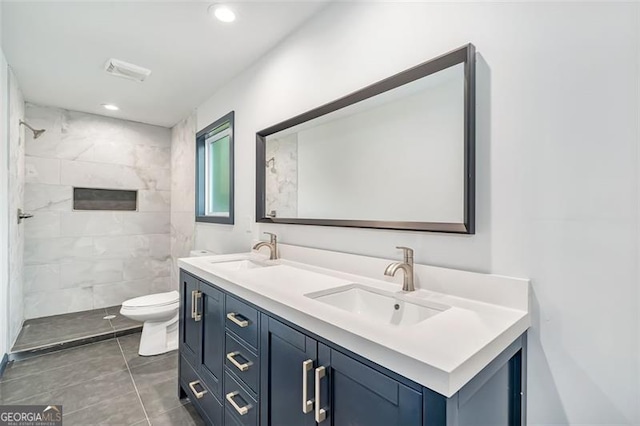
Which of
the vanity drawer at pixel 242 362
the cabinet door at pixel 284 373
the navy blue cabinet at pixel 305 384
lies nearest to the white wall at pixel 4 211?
the navy blue cabinet at pixel 305 384

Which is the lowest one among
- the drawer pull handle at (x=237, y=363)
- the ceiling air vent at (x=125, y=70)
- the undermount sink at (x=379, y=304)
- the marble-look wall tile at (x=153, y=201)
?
the drawer pull handle at (x=237, y=363)

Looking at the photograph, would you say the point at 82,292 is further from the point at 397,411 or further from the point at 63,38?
the point at 397,411

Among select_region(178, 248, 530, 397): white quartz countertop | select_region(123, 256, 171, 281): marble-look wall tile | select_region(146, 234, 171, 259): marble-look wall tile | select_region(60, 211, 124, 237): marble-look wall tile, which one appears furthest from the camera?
select_region(146, 234, 171, 259): marble-look wall tile

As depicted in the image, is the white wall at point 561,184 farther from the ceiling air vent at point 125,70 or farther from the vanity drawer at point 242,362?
the ceiling air vent at point 125,70

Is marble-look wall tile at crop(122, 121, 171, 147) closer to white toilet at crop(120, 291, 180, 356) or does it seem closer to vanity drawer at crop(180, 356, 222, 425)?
white toilet at crop(120, 291, 180, 356)

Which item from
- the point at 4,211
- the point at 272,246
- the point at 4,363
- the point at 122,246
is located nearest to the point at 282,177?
the point at 272,246

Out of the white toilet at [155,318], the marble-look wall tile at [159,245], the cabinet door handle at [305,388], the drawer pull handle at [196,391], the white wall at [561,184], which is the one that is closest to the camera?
the white wall at [561,184]

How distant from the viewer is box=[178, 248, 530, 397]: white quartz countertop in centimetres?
68

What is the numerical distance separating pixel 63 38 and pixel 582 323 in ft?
9.97

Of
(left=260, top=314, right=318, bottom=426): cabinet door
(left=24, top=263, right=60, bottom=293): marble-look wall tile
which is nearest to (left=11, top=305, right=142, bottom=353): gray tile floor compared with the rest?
(left=24, top=263, right=60, bottom=293): marble-look wall tile

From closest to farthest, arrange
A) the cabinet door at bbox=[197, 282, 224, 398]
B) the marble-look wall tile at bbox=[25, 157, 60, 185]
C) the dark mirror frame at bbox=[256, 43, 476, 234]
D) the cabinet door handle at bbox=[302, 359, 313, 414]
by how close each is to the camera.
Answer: the cabinet door handle at bbox=[302, 359, 313, 414], the dark mirror frame at bbox=[256, 43, 476, 234], the cabinet door at bbox=[197, 282, 224, 398], the marble-look wall tile at bbox=[25, 157, 60, 185]

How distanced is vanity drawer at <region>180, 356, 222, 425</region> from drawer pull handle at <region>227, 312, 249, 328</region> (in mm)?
485

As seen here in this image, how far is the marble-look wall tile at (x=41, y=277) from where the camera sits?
125 inches

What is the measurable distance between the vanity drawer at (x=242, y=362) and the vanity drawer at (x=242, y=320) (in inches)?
1.6
